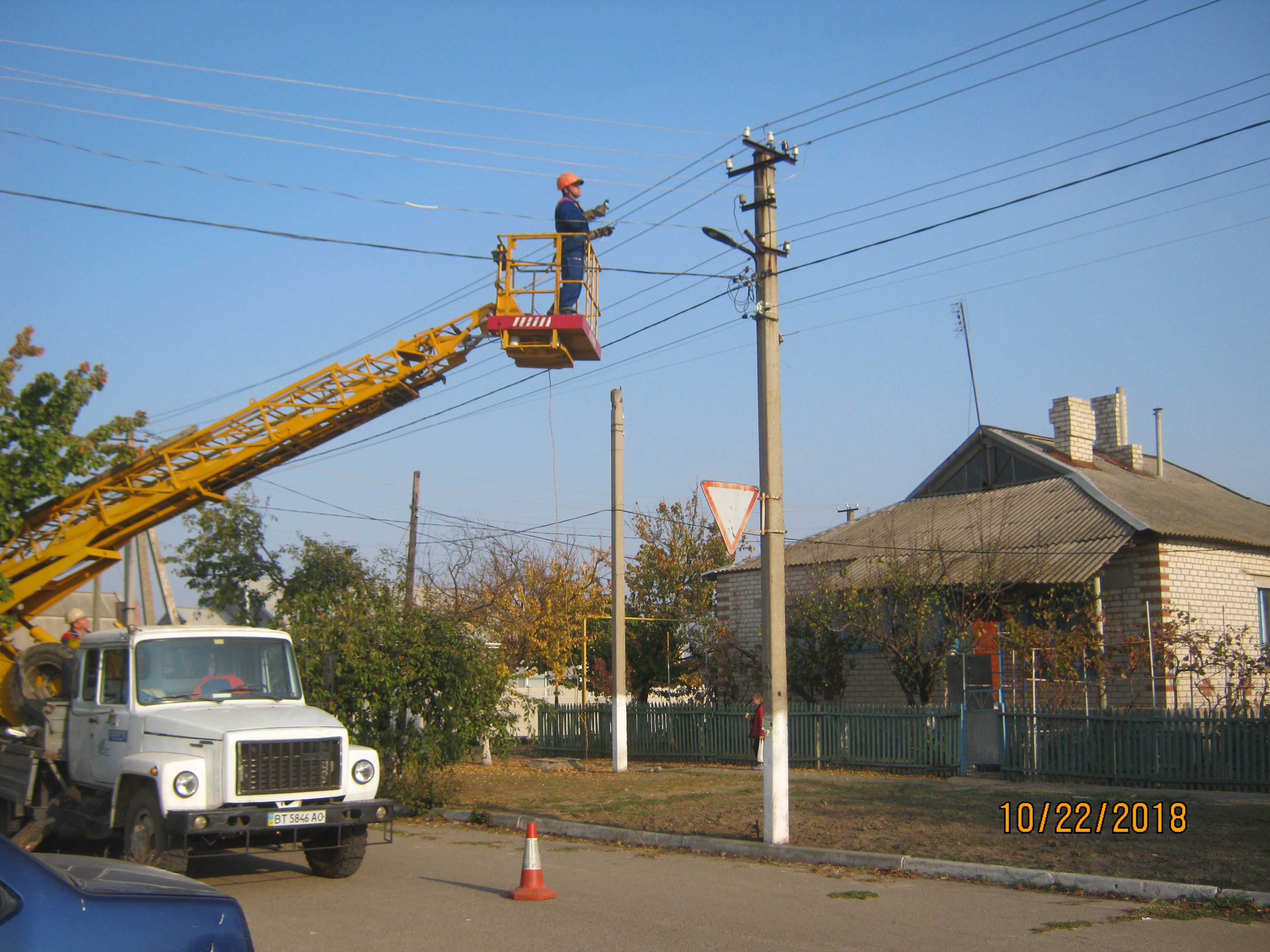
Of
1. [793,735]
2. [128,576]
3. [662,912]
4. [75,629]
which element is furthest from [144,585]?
[793,735]

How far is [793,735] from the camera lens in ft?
71.9

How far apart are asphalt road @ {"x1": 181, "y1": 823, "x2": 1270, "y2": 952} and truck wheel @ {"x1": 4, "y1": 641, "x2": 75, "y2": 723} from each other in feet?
8.18

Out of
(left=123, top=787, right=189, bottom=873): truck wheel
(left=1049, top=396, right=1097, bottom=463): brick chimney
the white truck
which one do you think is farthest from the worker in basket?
(left=1049, top=396, right=1097, bottom=463): brick chimney

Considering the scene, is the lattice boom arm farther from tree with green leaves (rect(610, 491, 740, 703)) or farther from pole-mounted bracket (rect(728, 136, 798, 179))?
tree with green leaves (rect(610, 491, 740, 703))

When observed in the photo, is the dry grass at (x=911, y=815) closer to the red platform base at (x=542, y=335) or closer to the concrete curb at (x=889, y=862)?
the concrete curb at (x=889, y=862)

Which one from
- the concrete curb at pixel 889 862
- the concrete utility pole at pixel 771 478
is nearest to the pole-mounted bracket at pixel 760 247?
the concrete utility pole at pixel 771 478

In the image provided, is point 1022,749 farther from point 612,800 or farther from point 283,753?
point 283,753

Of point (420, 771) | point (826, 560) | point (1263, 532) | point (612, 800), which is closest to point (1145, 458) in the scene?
point (1263, 532)

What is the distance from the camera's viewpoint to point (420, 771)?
15.3m

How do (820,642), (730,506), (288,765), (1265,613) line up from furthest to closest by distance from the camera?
(820,642) < (1265,613) < (730,506) < (288,765)

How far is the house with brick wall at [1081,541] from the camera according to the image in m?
20.1

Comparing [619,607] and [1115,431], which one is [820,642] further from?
[1115,431]

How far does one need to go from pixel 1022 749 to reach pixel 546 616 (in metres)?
14.4

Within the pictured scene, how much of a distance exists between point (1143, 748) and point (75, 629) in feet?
50.0
